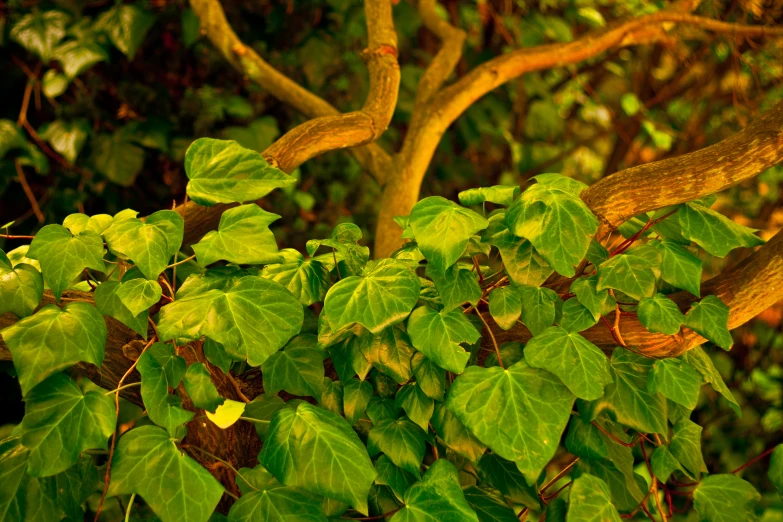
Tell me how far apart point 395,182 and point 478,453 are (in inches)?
27.4

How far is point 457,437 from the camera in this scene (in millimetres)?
775

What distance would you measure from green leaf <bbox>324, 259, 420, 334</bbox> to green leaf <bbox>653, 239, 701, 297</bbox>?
0.28 metres

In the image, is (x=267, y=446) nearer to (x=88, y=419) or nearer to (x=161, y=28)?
(x=88, y=419)

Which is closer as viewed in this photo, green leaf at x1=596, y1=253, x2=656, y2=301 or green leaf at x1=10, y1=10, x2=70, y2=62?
green leaf at x1=596, y1=253, x2=656, y2=301

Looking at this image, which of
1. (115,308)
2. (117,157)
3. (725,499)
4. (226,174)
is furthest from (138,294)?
(117,157)

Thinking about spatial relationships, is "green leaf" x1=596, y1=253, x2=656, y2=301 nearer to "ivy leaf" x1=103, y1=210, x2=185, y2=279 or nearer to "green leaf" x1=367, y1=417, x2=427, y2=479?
"green leaf" x1=367, y1=417, x2=427, y2=479

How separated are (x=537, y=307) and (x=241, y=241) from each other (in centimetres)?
33

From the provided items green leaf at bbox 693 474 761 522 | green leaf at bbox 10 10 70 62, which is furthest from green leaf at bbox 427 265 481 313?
green leaf at bbox 10 10 70 62

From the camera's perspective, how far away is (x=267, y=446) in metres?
0.72

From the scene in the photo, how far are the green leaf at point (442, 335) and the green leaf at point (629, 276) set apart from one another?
0.51 feet

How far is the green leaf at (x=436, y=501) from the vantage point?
71cm

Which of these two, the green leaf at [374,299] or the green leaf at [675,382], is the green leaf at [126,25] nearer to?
the green leaf at [374,299]

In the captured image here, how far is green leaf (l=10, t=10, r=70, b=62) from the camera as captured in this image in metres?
1.70

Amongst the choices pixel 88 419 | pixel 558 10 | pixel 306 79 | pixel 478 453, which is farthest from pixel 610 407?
pixel 558 10
